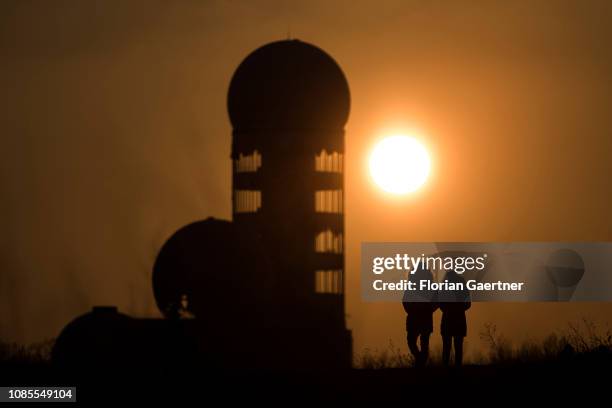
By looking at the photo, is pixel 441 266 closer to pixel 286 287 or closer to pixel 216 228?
pixel 216 228

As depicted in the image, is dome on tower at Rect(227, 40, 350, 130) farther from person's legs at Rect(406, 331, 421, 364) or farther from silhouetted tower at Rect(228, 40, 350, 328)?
person's legs at Rect(406, 331, 421, 364)

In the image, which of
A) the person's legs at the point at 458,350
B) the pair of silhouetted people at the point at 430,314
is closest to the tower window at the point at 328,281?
the pair of silhouetted people at the point at 430,314

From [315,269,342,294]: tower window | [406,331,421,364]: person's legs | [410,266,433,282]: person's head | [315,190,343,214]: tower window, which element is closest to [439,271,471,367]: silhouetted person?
[410,266,433,282]: person's head

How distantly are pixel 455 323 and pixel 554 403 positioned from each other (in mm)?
4509

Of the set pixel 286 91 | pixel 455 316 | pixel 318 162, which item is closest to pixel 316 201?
pixel 318 162

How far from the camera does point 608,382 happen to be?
86.1 ft

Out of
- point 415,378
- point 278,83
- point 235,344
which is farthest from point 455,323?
point 278,83

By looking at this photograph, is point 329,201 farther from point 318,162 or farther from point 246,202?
point 246,202

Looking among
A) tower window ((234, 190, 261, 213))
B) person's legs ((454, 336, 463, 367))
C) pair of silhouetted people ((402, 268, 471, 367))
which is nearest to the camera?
pair of silhouetted people ((402, 268, 471, 367))

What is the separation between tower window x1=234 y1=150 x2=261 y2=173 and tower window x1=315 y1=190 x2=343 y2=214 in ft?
11.8

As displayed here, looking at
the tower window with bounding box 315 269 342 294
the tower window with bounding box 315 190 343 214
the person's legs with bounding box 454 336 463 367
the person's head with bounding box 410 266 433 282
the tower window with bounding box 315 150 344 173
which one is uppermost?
the person's head with bounding box 410 266 433 282

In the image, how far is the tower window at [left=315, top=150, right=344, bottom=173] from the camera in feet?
270

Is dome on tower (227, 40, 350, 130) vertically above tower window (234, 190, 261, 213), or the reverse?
dome on tower (227, 40, 350, 130)

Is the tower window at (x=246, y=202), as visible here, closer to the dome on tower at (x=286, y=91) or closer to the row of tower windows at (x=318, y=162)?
the row of tower windows at (x=318, y=162)
